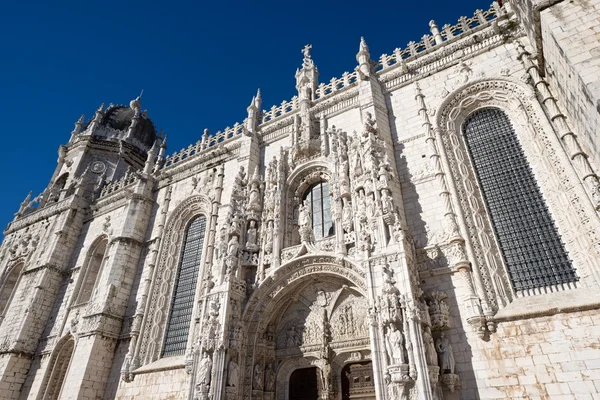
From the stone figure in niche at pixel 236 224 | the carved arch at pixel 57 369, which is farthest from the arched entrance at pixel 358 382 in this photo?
the carved arch at pixel 57 369

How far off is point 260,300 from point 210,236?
4585mm

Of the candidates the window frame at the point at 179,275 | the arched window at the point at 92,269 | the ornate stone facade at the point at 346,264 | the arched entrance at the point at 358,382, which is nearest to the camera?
the ornate stone facade at the point at 346,264

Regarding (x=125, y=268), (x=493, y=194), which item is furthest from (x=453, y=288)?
(x=125, y=268)

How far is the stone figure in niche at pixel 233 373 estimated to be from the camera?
33.3 ft

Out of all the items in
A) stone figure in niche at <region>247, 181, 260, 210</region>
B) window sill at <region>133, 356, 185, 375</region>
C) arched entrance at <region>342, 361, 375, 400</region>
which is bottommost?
arched entrance at <region>342, 361, 375, 400</region>

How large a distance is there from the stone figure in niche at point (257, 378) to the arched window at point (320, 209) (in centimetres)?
440

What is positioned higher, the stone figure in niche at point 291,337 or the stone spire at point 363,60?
the stone spire at point 363,60

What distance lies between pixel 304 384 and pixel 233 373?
2.10 metres

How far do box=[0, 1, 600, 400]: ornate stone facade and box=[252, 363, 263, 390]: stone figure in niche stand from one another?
0.13 feet

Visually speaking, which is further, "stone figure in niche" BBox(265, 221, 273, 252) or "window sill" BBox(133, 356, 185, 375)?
"window sill" BBox(133, 356, 185, 375)

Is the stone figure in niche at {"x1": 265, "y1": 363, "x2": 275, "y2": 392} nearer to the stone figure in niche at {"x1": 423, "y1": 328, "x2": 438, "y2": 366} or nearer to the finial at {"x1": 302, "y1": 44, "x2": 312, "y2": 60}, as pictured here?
the stone figure in niche at {"x1": 423, "y1": 328, "x2": 438, "y2": 366}

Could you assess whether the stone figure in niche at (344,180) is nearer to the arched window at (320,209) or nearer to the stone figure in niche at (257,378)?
the arched window at (320,209)

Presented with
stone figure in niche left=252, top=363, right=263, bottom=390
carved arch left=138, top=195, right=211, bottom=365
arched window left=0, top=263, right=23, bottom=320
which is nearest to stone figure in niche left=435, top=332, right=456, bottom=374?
stone figure in niche left=252, top=363, right=263, bottom=390

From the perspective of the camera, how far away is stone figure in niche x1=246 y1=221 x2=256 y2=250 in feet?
41.3
